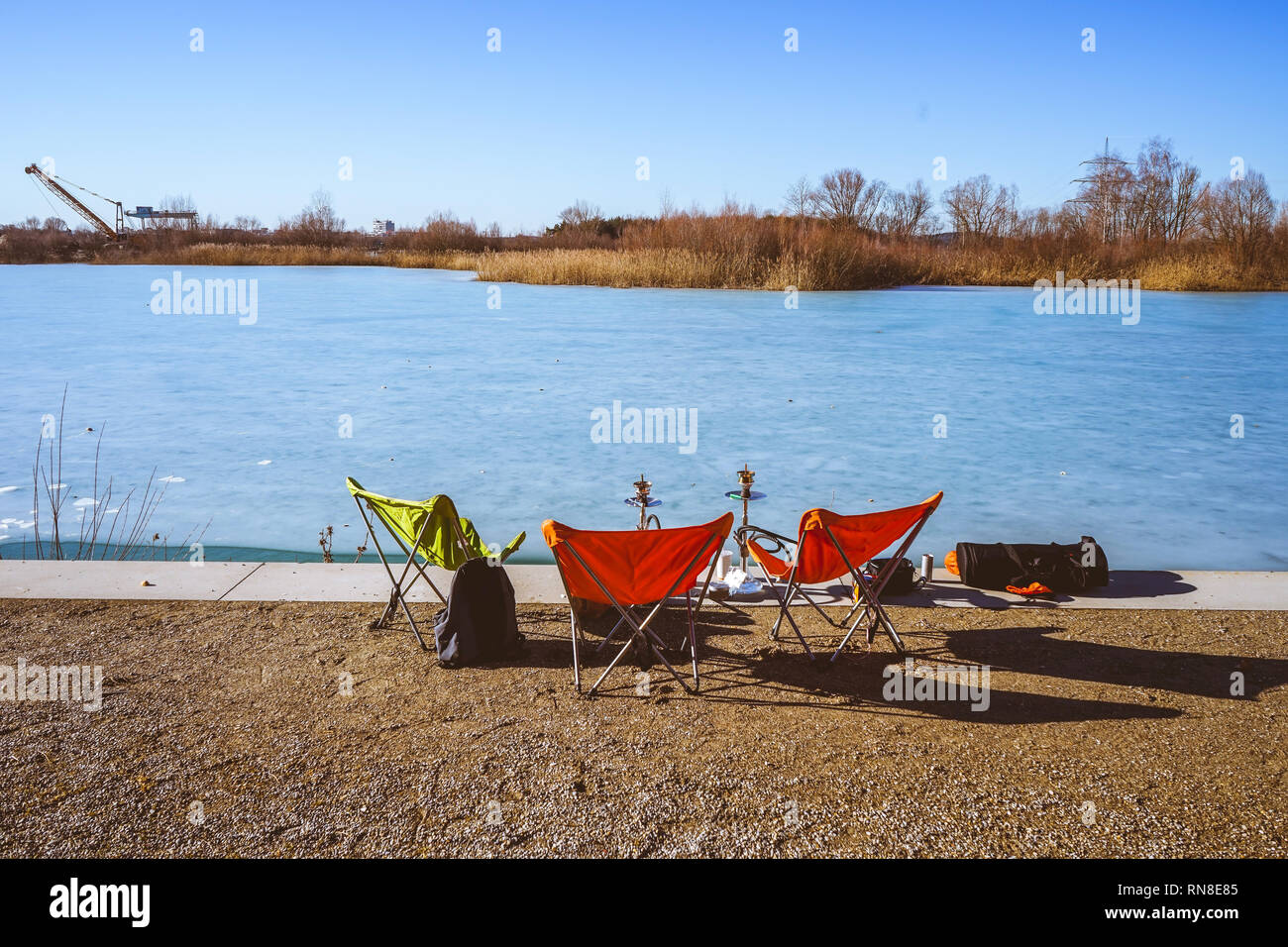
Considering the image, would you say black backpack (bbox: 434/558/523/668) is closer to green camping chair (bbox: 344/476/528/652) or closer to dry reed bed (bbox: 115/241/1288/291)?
green camping chair (bbox: 344/476/528/652)

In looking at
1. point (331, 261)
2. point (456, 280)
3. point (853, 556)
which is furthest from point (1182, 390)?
point (331, 261)

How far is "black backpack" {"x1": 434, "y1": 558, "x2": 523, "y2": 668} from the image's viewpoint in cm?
384

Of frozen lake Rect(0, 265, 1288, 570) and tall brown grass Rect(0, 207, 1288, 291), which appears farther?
tall brown grass Rect(0, 207, 1288, 291)

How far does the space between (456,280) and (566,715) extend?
97.4 ft

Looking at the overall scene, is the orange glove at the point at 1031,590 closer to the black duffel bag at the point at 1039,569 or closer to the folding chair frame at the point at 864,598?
the black duffel bag at the point at 1039,569

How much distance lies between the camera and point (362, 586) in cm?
471

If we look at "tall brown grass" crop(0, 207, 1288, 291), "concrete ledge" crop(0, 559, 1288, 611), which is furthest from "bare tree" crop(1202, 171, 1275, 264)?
"concrete ledge" crop(0, 559, 1288, 611)

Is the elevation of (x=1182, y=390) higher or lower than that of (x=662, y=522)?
higher

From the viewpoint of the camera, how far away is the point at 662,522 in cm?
679

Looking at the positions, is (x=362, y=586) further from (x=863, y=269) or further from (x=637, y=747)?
(x=863, y=269)

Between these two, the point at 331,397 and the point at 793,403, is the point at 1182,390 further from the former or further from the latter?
the point at 331,397

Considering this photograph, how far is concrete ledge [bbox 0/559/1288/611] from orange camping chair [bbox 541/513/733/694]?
0.91 metres

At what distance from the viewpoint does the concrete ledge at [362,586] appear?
179 inches

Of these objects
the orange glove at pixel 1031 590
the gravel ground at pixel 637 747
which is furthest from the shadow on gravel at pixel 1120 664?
the orange glove at pixel 1031 590
